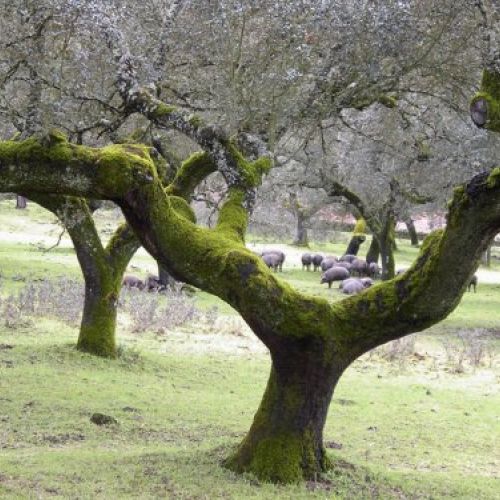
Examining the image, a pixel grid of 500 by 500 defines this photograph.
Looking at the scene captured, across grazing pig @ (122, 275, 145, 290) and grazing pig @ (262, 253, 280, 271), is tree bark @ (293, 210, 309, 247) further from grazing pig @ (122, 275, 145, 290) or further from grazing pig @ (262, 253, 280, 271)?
grazing pig @ (122, 275, 145, 290)

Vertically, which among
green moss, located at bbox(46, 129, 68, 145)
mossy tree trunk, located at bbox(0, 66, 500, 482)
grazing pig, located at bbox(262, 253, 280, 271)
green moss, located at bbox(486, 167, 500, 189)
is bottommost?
grazing pig, located at bbox(262, 253, 280, 271)


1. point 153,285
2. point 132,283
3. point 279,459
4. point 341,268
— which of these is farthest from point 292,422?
point 341,268

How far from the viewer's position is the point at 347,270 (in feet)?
97.6

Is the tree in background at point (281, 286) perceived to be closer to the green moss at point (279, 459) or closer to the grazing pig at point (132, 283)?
the green moss at point (279, 459)

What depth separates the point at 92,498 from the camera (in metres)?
6.08

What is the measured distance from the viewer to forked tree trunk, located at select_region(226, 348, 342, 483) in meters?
6.77

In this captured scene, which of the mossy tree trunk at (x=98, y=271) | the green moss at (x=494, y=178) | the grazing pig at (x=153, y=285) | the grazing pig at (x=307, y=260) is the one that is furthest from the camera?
the grazing pig at (x=307, y=260)

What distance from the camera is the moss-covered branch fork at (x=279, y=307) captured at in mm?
6703

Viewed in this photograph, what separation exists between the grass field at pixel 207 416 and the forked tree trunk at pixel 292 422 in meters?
0.16

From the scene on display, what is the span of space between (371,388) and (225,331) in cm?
461

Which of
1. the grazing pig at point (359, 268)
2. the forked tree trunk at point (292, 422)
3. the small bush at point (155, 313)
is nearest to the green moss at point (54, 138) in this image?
the forked tree trunk at point (292, 422)

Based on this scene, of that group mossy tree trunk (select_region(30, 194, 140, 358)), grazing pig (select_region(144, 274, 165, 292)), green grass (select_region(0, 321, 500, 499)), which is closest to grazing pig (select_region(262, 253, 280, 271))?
grazing pig (select_region(144, 274, 165, 292))

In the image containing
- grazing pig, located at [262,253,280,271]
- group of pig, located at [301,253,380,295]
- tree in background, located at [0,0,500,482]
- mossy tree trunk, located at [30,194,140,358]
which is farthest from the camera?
grazing pig, located at [262,253,280,271]

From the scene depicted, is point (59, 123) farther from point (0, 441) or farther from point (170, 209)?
point (0, 441)
